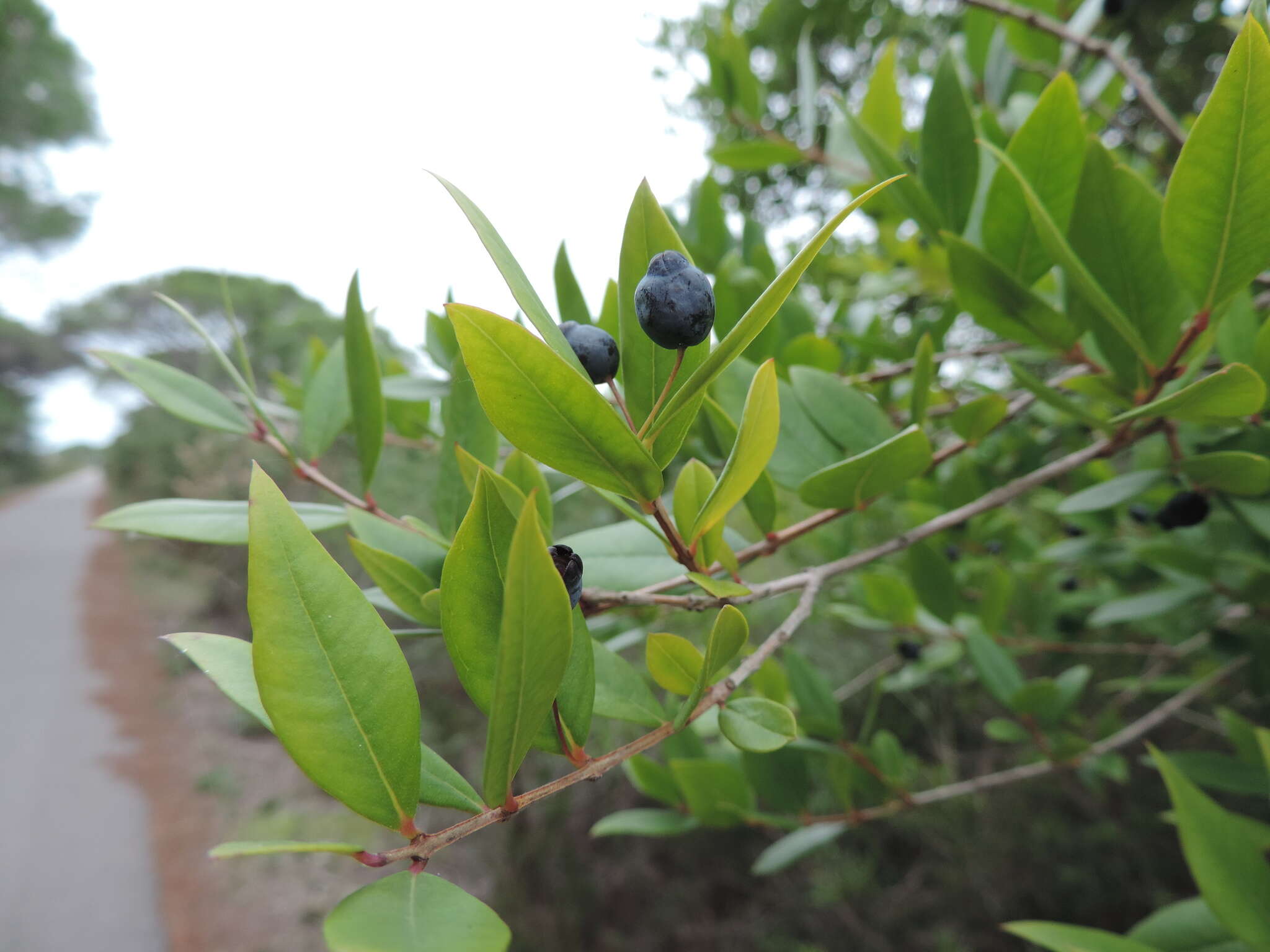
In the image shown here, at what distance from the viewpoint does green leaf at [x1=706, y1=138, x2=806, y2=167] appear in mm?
965

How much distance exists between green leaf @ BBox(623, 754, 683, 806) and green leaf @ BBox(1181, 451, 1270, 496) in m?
0.57

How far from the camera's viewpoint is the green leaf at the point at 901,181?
0.51 m

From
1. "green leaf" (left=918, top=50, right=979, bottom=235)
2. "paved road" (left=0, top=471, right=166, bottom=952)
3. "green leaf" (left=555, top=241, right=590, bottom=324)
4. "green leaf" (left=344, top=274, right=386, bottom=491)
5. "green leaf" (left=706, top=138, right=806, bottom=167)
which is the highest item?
"green leaf" (left=706, top=138, right=806, bottom=167)

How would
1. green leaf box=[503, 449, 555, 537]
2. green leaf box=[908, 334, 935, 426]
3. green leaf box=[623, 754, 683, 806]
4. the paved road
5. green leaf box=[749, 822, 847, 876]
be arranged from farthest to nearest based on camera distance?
the paved road < green leaf box=[749, 822, 847, 876] < green leaf box=[623, 754, 683, 806] < green leaf box=[908, 334, 935, 426] < green leaf box=[503, 449, 555, 537]

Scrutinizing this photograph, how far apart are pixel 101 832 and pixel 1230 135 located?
5.84 meters

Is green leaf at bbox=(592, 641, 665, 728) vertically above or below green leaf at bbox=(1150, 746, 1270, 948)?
above

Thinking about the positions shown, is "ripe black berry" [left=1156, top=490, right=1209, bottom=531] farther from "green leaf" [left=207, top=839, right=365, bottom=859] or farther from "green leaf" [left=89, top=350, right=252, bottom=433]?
"green leaf" [left=89, top=350, right=252, bottom=433]

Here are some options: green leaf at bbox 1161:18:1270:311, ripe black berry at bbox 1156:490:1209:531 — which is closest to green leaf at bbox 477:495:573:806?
green leaf at bbox 1161:18:1270:311

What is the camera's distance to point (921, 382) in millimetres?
545

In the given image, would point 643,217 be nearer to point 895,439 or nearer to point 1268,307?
point 895,439

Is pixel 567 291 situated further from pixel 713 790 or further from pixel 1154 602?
pixel 1154 602

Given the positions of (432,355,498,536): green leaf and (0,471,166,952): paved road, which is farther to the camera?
(0,471,166,952): paved road

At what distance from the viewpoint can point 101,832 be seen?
4.23 meters

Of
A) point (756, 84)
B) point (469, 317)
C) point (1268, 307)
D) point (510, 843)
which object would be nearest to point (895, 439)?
point (469, 317)
